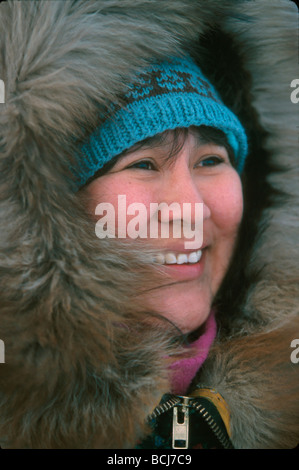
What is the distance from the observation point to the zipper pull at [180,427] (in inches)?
33.8

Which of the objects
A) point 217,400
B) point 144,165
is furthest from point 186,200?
point 217,400

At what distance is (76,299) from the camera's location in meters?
0.78

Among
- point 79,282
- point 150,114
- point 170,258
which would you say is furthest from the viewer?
point 170,258

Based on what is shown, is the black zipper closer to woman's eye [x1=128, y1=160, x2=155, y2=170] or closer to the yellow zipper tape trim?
the yellow zipper tape trim

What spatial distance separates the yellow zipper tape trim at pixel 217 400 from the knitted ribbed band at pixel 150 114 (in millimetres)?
502

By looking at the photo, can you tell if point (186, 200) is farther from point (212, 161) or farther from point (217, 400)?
point (217, 400)

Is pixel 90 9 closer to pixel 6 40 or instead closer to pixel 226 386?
pixel 6 40

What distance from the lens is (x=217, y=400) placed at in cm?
90

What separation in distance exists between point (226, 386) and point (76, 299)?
0.40 metres

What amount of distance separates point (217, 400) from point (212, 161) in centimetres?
55

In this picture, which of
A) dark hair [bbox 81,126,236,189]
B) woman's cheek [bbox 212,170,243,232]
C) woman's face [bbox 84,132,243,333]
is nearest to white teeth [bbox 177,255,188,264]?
woman's face [bbox 84,132,243,333]

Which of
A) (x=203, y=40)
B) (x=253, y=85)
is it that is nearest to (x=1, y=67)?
(x=203, y=40)

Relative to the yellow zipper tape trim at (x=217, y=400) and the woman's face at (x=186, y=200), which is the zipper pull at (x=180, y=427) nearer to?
the yellow zipper tape trim at (x=217, y=400)

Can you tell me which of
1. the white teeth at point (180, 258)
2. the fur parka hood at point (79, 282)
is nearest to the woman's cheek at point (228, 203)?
the white teeth at point (180, 258)
